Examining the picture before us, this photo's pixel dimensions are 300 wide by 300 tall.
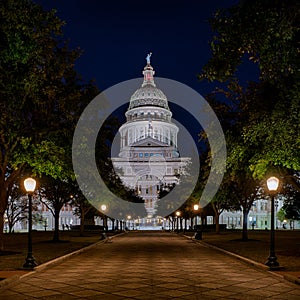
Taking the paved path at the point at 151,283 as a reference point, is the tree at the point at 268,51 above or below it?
above

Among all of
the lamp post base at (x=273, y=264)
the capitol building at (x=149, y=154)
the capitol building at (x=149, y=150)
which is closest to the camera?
the lamp post base at (x=273, y=264)

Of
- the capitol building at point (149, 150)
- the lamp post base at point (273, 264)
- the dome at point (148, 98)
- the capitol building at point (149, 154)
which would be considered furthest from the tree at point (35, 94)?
the dome at point (148, 98)

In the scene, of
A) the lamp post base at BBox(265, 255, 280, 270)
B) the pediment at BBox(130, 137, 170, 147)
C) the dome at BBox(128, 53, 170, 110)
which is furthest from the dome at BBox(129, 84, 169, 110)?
the lamp post base at BBox(265, 255, 280, 270)

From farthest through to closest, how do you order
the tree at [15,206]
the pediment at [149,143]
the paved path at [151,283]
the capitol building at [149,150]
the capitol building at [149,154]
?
the pediment at [149,143] < the capitol building at [149,150] < the capitol building at [149,154] < the tree at [15,206] < the paved path at [151,283]

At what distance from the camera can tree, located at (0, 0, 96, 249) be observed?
21.0 meters

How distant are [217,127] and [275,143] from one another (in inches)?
337

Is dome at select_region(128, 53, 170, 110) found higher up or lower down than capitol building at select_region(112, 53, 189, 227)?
higher up

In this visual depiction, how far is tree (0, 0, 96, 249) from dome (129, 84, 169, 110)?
516ft

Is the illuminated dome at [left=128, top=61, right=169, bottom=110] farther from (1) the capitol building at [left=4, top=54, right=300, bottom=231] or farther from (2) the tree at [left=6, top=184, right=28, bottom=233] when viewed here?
(2) the tree at [left=6, top=184, right=28, bottom=233]

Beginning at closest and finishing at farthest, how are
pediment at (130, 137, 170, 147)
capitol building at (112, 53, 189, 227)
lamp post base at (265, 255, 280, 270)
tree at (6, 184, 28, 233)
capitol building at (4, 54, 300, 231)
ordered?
lamp post base at (265, 255, 280, 270)
tree at (6, 184, 28, 233)
capitol building at (4, 54, 300, 231)
capitol building at (112, 53, 189, 227)
pediment at (130, 137, 170, 147)

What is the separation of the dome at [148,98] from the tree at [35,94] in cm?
15727

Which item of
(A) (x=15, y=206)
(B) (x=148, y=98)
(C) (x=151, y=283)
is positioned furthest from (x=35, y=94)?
(B) (x=148, y=98)

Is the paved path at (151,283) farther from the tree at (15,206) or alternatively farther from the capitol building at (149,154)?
the capitol building at (149,154)

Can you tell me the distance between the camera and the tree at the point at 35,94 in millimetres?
21000
